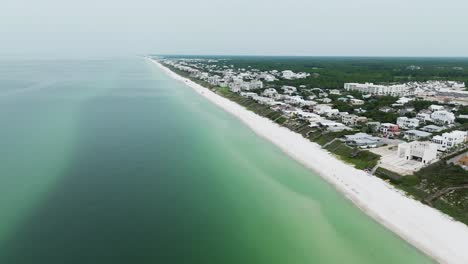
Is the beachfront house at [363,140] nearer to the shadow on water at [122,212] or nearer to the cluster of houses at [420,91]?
the shadow on water at [122,212]

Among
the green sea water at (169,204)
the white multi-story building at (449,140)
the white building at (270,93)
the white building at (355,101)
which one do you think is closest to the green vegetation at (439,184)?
the green sea water at (169,204)

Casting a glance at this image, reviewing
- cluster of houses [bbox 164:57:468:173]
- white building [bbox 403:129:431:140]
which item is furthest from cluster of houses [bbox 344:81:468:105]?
white building [bbox 403:129:431:140]

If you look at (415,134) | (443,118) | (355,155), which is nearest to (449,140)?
(415,134)

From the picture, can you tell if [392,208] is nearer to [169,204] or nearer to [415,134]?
[169,204]

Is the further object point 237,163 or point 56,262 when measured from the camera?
point 237,163

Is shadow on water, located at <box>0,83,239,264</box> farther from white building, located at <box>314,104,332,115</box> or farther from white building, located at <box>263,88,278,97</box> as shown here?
white building, located at <box>263,88,278,97</box>

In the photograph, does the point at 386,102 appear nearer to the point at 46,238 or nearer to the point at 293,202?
the point at 293,202

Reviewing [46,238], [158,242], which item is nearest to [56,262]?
[46,238]
